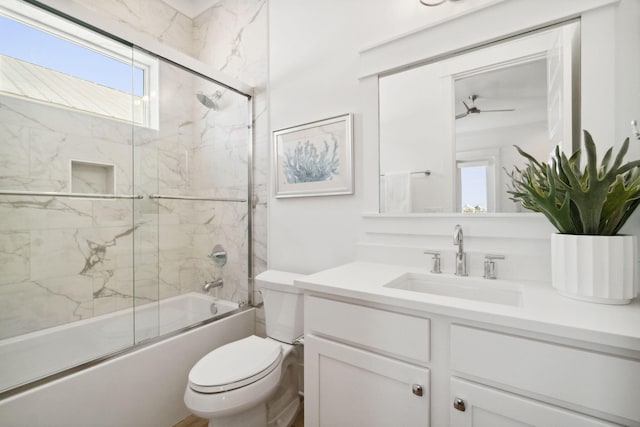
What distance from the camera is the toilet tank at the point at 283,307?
150cm

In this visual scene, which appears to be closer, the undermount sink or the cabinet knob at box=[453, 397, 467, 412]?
the cabinet knob at box=[453, 397, 467, 412]

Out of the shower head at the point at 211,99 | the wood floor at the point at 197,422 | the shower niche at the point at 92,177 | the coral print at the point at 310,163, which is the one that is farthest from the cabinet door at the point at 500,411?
the shower niche at the point at 92,177

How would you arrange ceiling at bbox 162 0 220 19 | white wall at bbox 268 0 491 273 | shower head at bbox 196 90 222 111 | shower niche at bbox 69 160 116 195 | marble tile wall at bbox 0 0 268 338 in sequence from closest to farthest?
white wall at bbox 268 0 491 273 < marble tile wall at bbox 0 0 268 338 < shower niche at bbox 69 160 116 195 < shower head at bbox 196 90 222 111 < ceiling at bbox 162 0 220 19

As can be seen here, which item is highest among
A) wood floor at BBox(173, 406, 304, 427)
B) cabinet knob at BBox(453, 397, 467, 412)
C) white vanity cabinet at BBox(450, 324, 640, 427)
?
white vanity cabinet at BBox(450, 324, 640, 427)

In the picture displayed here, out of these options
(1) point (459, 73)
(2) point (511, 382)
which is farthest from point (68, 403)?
(1) point (459, 73)

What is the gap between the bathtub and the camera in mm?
1156

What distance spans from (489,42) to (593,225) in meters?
0.83

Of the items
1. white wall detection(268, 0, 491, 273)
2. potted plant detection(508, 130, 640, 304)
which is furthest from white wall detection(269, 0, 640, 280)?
potted plant detection(508, 130, 640, 304)

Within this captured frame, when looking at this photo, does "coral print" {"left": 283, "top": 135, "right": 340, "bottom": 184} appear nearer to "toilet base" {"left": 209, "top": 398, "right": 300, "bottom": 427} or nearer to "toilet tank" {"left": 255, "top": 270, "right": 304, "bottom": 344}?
"toilet tank" {"left": 255, "top": 270, "right": 304, "bottom": 344}

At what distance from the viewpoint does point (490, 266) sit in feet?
3.73

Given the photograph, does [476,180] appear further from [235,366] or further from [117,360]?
[117,360]

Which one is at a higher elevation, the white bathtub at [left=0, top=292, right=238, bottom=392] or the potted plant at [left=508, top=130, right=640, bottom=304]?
the potted plant at [left=508, top=130, right=640, bottom=304]

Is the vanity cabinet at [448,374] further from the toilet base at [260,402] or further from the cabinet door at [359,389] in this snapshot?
the toilet base at [260,402]

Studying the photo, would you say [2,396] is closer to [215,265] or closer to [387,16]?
[215,265]
